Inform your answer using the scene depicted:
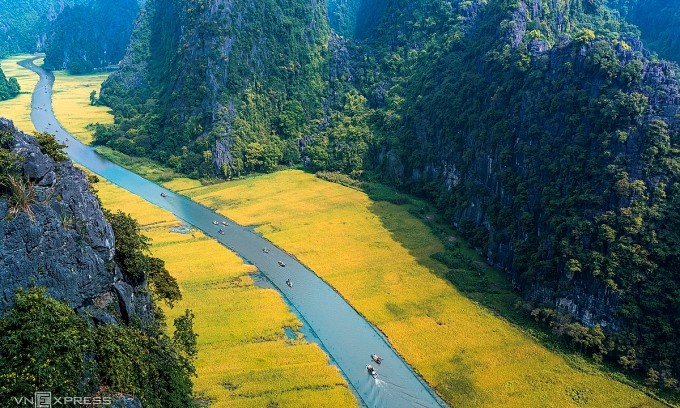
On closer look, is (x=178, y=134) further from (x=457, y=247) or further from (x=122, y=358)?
(x=122, y=358)

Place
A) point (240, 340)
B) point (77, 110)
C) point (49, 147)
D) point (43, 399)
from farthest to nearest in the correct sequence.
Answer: point (77, 110)
point (240, 340)
point (49, 147)
point (43, 399)

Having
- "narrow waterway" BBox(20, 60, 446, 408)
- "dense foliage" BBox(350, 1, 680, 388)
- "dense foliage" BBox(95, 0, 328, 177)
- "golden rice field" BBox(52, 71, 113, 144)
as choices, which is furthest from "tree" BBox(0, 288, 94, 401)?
"golden rice field" BBox(52, 71, 113, 144)

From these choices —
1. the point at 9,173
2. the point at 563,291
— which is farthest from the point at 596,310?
the point at 9,173

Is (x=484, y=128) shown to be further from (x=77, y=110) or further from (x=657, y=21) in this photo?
(x=77, y=110)

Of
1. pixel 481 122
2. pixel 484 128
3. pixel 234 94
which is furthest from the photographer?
pixel 234 94

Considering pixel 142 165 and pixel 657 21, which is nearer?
pixel 142 165

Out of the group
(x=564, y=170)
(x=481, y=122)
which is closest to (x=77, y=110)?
(x=481, y=122)

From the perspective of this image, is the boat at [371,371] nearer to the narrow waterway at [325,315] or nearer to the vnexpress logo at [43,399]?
the narrow waterway at [325,315]

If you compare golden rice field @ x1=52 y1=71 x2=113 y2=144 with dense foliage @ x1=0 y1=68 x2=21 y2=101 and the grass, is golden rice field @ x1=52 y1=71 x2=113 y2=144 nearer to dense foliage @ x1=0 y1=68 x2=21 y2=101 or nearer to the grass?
dense foliage @ x1=0 y1=68 x2=21 y2=101
